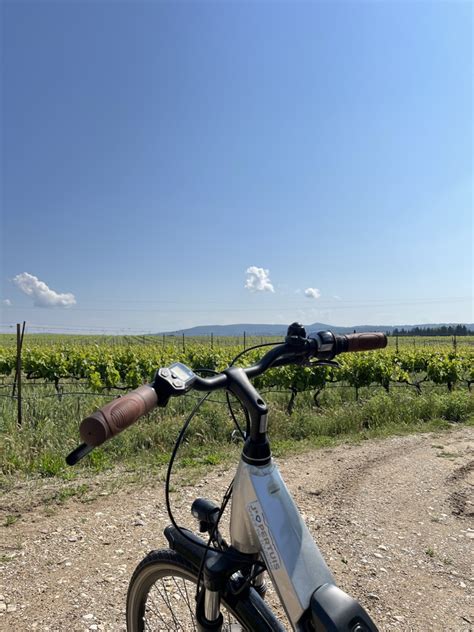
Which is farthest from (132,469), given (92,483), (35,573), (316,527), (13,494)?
(316,527)

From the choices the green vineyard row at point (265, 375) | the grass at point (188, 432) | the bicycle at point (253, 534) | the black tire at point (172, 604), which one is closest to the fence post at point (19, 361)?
the grass at point (188, 432)

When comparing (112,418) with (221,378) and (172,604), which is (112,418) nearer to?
(221,378)

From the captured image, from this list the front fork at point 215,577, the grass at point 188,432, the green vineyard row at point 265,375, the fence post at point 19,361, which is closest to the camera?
the front fork at point 215,577

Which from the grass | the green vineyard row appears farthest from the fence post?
the green vineyard row

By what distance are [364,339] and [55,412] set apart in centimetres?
612

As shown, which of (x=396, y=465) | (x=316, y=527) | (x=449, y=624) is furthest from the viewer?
(x=396, y=465)

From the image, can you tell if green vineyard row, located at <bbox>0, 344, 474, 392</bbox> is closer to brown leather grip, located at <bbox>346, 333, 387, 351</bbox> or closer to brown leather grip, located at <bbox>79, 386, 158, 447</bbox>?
brown leather grip, located at <bbox>346, 333, 387, 351</bbox>

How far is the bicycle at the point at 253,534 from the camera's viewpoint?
103 centimetres

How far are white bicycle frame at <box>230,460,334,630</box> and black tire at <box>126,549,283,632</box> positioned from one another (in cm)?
19

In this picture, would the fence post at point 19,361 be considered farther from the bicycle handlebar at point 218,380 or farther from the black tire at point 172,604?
the bicycle handlebar at point 218,380

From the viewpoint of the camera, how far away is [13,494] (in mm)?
3990

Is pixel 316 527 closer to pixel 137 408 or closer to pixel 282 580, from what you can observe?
pixel 282 580

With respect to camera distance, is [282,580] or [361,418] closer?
[282,580]

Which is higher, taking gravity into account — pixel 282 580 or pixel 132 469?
pixel 282 580
